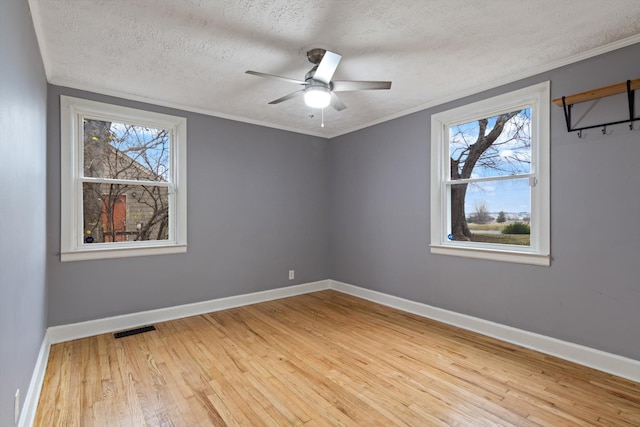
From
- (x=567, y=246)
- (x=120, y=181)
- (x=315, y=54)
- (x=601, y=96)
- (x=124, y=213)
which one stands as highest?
(x=315, y=54)

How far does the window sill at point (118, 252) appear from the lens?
3.08m

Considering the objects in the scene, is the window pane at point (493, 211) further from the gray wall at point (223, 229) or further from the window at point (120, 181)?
the window at point (120, 181)

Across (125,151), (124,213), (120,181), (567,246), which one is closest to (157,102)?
(125,151)

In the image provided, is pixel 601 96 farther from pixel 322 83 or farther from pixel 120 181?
pixel 120 181

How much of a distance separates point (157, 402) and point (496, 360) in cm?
259

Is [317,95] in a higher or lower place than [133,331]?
higher

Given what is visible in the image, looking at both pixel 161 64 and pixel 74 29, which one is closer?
pixel 74 29

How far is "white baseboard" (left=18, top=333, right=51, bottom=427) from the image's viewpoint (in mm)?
1747

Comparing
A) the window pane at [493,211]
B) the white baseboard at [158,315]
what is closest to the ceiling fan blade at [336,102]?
the window pane at [493,211]

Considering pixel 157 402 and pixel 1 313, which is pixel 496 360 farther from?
pixel 1 313

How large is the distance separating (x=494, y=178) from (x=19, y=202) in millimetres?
3707

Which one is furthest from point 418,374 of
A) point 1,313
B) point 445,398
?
point 1,313

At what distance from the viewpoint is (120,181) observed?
3387mm

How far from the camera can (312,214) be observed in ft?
16.1
